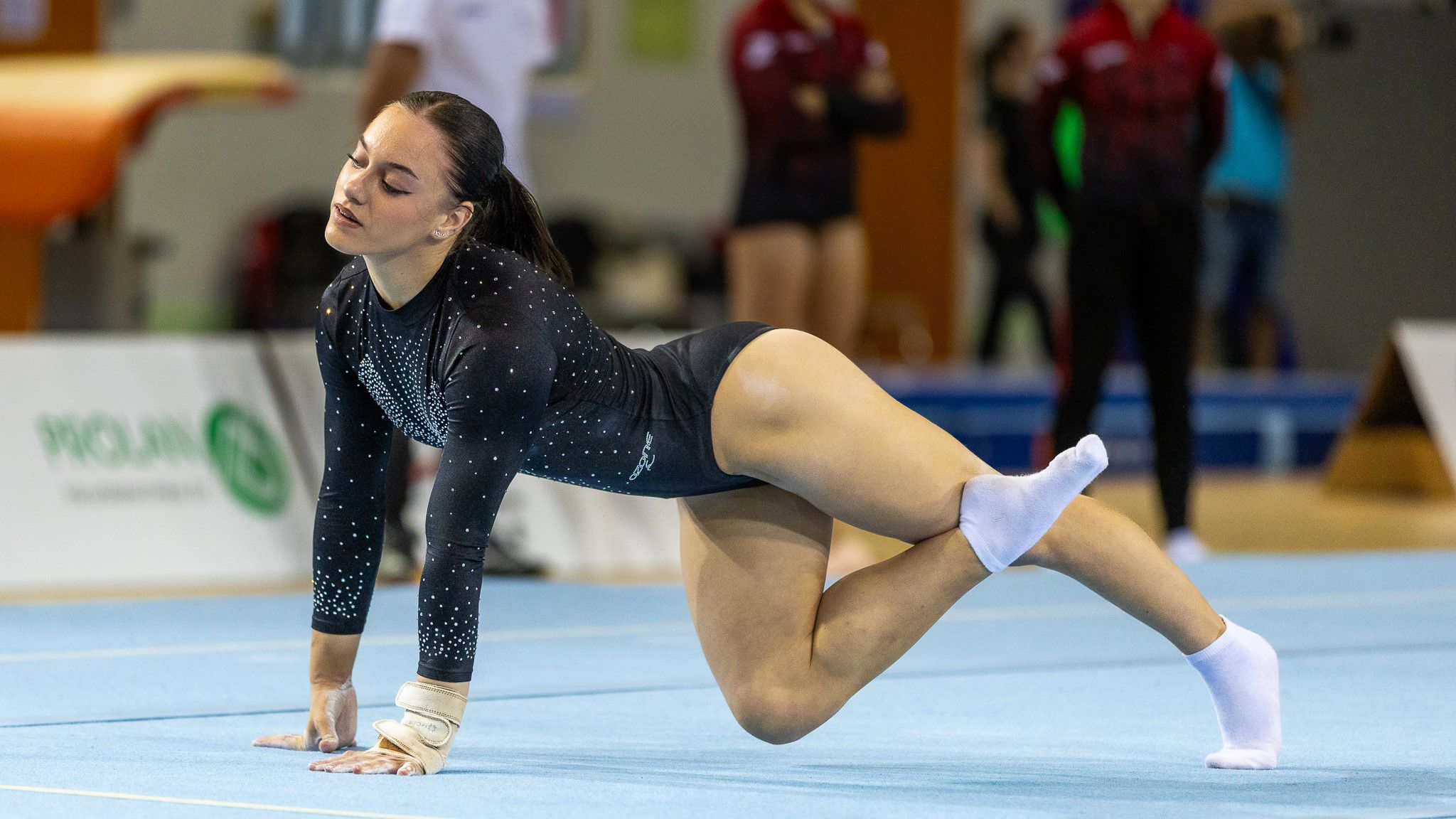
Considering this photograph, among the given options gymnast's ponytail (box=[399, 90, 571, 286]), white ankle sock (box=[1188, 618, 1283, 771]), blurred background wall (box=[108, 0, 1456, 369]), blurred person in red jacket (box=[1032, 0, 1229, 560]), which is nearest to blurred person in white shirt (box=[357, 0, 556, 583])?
blurred person in red jacket (box=[1032, 0, 1229, 560])

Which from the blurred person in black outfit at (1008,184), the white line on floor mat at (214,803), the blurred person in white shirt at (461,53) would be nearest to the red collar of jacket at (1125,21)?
the blurred person in white shirt at (461,53)

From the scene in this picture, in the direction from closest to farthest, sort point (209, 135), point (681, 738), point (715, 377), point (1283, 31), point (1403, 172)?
point (715, 377), point (681, 738), point (1283, 31), point (1403, 172), point (209, 135)

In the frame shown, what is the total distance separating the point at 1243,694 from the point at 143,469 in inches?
114

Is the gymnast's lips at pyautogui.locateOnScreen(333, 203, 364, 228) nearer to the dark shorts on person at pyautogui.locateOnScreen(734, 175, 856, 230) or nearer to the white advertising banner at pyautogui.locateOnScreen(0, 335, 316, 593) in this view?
the white advertising banner at pyautogui.locateOnScreen(0, 335, 316, 593)

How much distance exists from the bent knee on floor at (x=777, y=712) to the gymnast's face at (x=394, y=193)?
0.70 m

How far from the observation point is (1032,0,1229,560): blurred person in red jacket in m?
5.11

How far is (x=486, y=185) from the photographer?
241 cm

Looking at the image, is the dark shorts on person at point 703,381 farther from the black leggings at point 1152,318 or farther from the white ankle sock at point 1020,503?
the black leggings at point 1152,318

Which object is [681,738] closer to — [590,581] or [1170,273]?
[590,581]

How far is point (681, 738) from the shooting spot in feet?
8.86

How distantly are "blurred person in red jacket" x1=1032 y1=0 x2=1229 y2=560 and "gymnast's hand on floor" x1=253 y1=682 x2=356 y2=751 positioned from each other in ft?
9.95

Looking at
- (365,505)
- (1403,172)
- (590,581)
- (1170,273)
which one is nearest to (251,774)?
(365,505)

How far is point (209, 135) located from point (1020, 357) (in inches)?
217

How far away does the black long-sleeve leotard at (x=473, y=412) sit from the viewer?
2.22 metres
